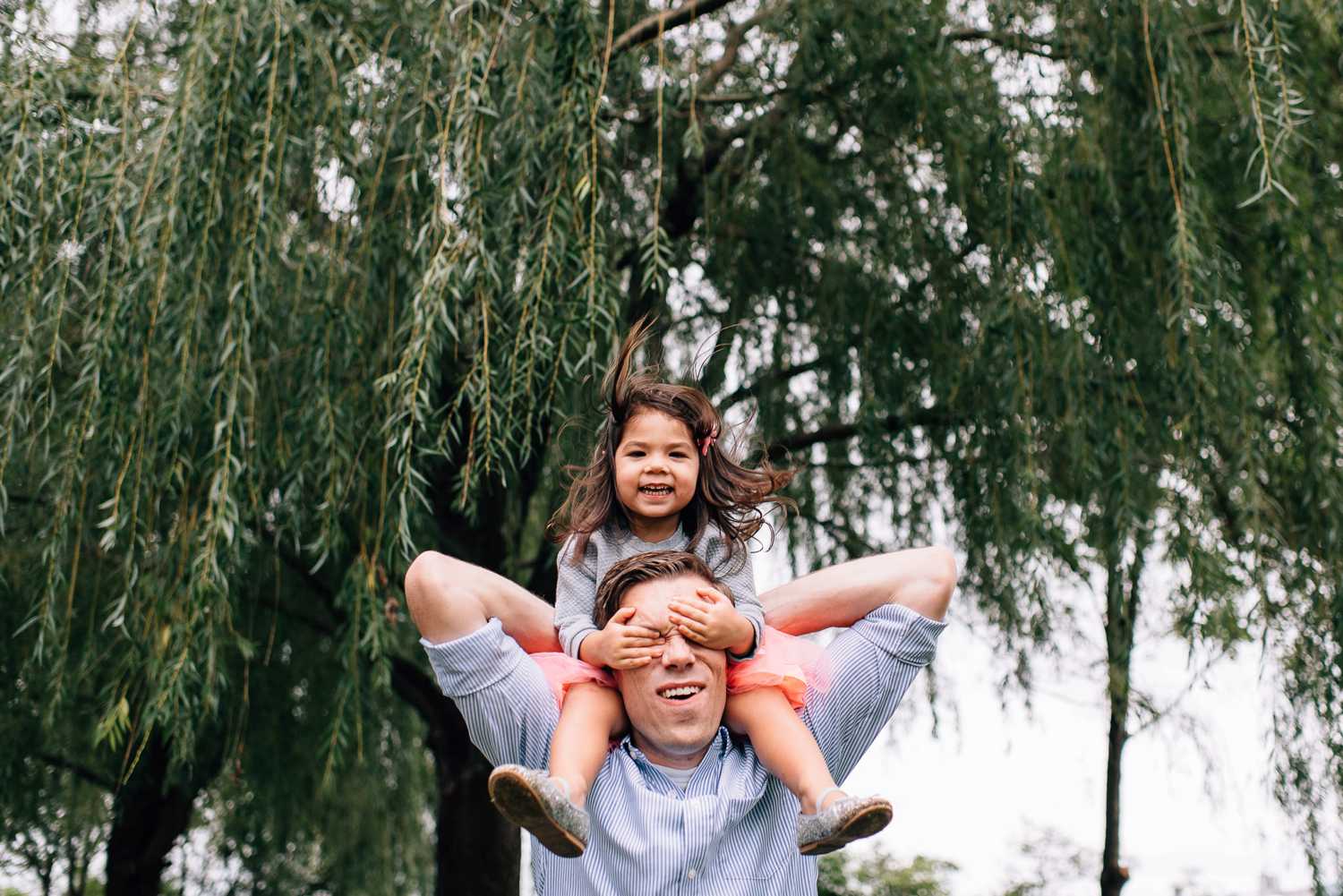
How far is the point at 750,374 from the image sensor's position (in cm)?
480

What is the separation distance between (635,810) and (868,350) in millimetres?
2823

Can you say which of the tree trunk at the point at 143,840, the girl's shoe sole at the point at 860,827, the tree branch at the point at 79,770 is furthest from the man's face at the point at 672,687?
the tree trunk at the point at 143,840

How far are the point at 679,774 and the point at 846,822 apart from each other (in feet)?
0.98

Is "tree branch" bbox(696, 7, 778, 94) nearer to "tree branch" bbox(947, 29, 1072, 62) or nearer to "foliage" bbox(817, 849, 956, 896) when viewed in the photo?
"tree branch" bbox(947, 29, 1072, 62)

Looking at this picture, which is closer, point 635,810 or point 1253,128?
point 635,810

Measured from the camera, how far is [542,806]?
1.58 meters

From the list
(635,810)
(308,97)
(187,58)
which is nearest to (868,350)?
(308,97)

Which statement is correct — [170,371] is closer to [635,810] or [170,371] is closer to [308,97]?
[308,97]

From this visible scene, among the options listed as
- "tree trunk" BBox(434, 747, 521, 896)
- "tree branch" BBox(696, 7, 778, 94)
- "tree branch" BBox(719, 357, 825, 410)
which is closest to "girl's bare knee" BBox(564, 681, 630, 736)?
"tree branch" BBox(719, 357, 825, 410)

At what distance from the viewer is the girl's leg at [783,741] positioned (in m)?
1.72

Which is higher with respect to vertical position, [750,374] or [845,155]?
[845,155]

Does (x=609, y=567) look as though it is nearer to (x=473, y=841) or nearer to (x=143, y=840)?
(x=473, y=841)

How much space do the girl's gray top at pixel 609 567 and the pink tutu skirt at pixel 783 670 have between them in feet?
0.12

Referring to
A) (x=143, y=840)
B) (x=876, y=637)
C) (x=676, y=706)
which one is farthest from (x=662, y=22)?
(x=143, y=840)
